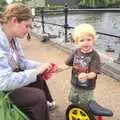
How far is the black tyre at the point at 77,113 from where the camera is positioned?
11.0 ft

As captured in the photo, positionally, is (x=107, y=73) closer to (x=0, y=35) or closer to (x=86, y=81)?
(x=86, y=81)

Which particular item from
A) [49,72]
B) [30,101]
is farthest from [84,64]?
[30,101]

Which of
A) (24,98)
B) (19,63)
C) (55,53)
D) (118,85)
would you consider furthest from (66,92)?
(55,53)

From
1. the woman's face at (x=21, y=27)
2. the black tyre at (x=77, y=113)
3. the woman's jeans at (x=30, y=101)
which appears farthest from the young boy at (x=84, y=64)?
the woman's face at (x=21, y=27)

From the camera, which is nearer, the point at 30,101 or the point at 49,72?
the point at 30,101

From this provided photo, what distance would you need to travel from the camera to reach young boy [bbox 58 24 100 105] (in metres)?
3.35

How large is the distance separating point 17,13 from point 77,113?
1.08 meters

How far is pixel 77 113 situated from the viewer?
11.5 ft

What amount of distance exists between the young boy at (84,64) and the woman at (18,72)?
0.40 m

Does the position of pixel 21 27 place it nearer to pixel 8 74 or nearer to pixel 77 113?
pixel 8 74

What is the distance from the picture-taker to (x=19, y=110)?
3170mm

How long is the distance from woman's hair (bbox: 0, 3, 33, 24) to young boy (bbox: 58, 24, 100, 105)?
515 millimetres

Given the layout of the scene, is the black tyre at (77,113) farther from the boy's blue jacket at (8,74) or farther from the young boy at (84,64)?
the boy's blue jacket at (8,74)

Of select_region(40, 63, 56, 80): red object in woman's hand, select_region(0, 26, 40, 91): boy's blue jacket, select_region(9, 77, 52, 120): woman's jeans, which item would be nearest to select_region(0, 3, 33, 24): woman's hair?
select_region(0, 26, 40, 91): boy's blue jacket
